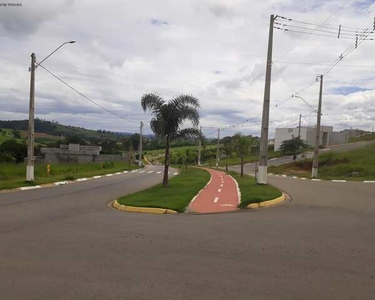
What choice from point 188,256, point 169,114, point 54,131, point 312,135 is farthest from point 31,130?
point 54,131

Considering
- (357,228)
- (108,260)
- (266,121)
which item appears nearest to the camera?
(108,260)

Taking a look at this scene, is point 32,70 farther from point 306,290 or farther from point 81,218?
point 306,290

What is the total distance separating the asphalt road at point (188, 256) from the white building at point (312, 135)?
87.3 meters

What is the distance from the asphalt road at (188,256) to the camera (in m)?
5.34

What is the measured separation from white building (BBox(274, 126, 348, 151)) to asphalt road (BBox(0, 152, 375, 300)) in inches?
3437

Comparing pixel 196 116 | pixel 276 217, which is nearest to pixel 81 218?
pixel 276 217

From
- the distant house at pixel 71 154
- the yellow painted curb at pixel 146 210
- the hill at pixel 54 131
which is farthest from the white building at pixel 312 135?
the yellow painted curb at pixel 146 210

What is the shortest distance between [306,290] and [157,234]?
435cm

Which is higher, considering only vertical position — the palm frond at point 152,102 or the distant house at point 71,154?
the palm frond at point 152,102

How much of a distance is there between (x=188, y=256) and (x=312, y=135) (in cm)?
9906

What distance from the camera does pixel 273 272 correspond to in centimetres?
613

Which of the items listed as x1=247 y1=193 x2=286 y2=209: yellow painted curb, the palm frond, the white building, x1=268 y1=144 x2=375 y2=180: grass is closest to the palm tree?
the palm frond

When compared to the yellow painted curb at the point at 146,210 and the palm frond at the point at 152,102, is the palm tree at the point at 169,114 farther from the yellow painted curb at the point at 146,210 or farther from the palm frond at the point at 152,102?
the yellow painted curb at the point at 146,210

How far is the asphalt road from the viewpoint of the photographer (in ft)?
17.5
